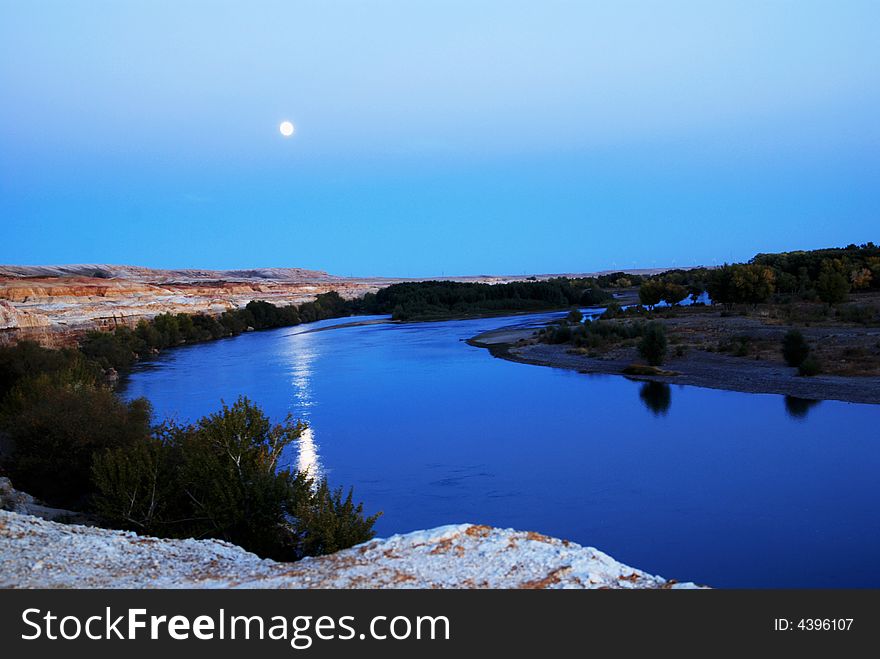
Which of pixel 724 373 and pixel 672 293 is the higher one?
pixel 672 293

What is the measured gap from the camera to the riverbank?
69.3 feet

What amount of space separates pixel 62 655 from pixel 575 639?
2.59 m

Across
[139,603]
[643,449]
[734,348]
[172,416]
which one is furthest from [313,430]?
[734,348]

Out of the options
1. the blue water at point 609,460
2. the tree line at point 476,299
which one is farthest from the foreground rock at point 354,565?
the tree line at point 476,299

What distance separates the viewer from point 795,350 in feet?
80.5

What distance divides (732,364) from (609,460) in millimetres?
13087

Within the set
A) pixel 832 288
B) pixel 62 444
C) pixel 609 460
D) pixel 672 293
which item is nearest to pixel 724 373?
pixel 609 460

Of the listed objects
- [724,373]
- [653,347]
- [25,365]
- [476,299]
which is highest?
[476,299]

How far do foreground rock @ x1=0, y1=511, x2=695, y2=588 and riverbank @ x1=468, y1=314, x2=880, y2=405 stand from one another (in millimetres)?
17527

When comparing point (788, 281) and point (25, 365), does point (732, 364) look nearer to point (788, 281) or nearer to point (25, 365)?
point (25, 365)

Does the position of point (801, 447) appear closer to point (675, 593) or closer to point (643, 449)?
point (643, 449)

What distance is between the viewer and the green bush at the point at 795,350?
79.7 feet

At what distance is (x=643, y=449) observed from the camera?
15.9m

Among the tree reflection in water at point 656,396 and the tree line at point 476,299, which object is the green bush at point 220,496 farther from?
the tree line at point 476,299
